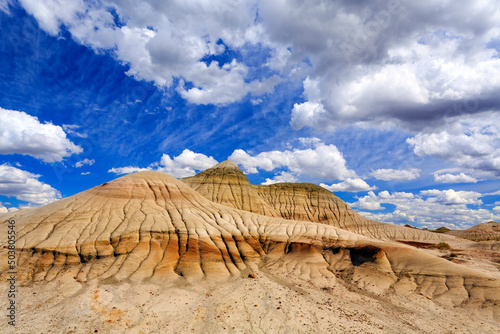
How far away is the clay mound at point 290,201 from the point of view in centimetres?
7938

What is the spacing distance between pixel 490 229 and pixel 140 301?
5194 inches

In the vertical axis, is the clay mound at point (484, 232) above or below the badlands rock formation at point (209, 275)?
above

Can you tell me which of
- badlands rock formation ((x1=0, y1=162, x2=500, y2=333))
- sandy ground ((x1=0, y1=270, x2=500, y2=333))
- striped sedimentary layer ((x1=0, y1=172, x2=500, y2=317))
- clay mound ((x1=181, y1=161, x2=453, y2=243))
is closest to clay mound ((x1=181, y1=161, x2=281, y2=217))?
clay mound ((x1=181, y1=161, x2=453, y2=243))

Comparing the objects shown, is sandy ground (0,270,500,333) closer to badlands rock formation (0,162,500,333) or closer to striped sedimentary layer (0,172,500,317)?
badlands rock formation (0,162,500,333)

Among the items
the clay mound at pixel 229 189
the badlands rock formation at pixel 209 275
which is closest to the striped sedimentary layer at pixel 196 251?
the badlands rock formation at pixel 209 275

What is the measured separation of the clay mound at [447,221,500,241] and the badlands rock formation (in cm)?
9098

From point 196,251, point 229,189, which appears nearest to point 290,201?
point 229,189

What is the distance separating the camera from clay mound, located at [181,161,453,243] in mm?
79375

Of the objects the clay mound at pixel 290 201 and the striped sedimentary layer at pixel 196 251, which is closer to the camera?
the striped sedimentary layer at pixel 196 251

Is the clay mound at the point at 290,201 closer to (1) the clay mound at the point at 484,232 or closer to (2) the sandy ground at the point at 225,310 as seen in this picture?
(1) the clay mound at the point at 484,232

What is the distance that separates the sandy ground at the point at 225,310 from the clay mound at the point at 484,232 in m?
99.4

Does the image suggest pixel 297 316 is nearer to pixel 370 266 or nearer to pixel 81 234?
pixel 370 266

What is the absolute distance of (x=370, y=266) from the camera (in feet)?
100

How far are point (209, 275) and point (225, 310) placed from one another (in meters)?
8.53
